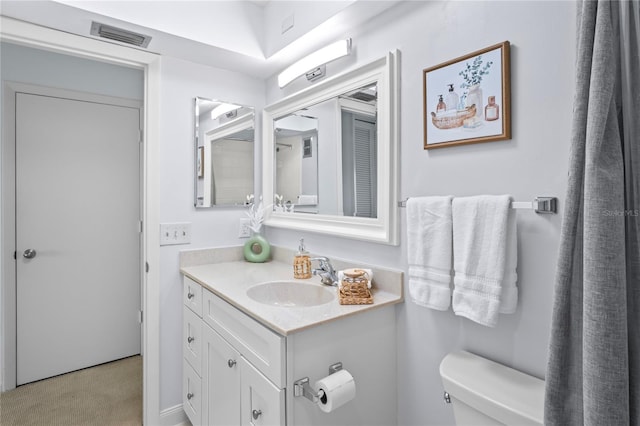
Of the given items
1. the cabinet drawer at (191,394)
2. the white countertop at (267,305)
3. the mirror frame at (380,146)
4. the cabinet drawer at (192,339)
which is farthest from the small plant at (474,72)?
the cabinet drawer at (191,394)

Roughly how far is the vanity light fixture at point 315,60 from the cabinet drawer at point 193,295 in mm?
1247

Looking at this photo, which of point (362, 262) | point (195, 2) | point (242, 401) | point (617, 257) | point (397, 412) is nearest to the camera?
point (617, 257)

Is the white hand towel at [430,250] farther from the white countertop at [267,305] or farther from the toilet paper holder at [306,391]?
the toilet paper holder at [306,391]

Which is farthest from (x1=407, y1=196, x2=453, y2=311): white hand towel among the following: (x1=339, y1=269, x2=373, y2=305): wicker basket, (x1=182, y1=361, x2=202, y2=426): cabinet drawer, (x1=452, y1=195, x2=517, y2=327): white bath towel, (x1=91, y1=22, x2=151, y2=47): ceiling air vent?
(x1=91, y1=22, x2=151, y2=47): ceiling air vent

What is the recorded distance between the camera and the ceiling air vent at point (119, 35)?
1.67 meters

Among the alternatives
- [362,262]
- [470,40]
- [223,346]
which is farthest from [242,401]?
[470,40]

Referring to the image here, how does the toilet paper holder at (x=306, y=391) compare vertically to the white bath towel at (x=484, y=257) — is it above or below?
below

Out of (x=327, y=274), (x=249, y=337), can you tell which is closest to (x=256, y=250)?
→ (x=327, y=274)

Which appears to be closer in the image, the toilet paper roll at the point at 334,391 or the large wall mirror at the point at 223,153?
the toilet paper roll at the point at 334,391

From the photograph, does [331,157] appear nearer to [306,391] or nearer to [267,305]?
[267,305]

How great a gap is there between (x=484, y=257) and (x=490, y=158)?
0.34 metres

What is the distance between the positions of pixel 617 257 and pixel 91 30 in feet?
7.25

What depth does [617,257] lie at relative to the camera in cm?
71

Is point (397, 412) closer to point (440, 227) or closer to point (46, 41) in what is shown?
point (440, 227)
